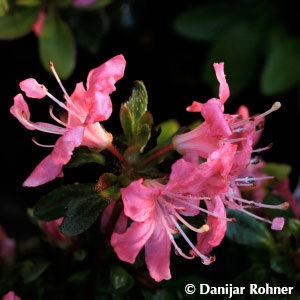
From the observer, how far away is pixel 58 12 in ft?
5.28

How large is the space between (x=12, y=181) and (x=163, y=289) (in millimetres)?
940

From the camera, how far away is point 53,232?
1.10 meters

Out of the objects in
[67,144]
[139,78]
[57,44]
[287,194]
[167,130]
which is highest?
[67,144]

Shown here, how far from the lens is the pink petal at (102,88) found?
0.79 metres

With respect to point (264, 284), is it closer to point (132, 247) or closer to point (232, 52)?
point (132, 247)

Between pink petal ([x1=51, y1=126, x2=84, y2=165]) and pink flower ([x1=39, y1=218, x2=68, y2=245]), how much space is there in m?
0.31

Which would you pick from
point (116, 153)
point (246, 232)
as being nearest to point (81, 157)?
point (116, 153)

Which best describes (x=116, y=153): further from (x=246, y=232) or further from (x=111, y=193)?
(x=246, y=232)

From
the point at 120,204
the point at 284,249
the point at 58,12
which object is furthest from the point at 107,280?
the point at 58,12

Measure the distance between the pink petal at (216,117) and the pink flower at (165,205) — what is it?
0.03 m

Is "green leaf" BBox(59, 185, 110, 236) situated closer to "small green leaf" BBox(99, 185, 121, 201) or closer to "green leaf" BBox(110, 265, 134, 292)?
"small green leaf" BBox(99, 185, 121, 201)

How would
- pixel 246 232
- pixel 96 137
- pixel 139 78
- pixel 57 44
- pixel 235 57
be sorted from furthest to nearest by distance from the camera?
pixel 139 78 → pixel 235 57 → pixel 57 44 → pixel 246 232 → pixel 96 137

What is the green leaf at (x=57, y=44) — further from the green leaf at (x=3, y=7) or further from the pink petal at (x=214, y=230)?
the pink petal at (x=214, y=230)

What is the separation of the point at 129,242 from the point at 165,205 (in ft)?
0.36
